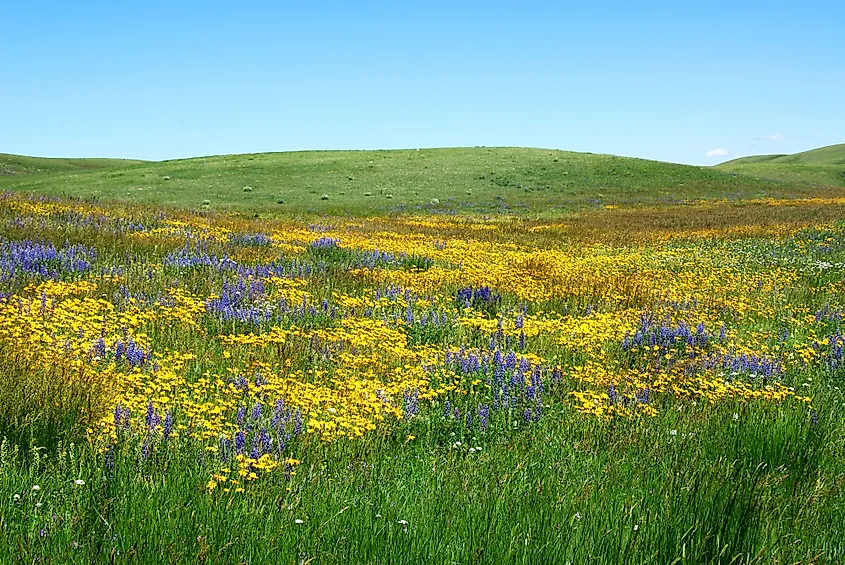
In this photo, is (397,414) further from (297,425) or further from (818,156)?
(818,156)

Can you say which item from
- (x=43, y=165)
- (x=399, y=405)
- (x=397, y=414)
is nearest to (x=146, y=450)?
(x=397, y=414)

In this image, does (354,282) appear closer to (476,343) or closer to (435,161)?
(476,343)

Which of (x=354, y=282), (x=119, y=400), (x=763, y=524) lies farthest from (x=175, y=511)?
(x=354, y=282)

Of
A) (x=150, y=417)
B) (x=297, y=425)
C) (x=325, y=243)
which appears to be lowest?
(x=297, y=425)

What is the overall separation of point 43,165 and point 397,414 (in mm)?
110756

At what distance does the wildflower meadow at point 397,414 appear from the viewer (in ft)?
9.45

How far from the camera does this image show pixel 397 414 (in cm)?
479

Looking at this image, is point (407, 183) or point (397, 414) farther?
point (407, 183)

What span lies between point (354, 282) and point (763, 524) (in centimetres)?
811

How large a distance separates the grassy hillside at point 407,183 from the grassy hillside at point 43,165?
2747 cm

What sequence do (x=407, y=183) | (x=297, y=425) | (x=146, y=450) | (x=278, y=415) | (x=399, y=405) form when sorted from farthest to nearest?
(x=407, y=183)
(x=399, y=405)
(x=278, y=415)
(x=297, y=425)
(x=146, y=450)

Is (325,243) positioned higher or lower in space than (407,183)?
lower

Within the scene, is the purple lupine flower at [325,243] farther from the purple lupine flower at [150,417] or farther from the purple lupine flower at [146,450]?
the purple lupine flower at [146,450]

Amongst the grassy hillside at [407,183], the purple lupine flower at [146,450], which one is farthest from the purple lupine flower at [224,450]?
the grassy hillside at [407,183]
